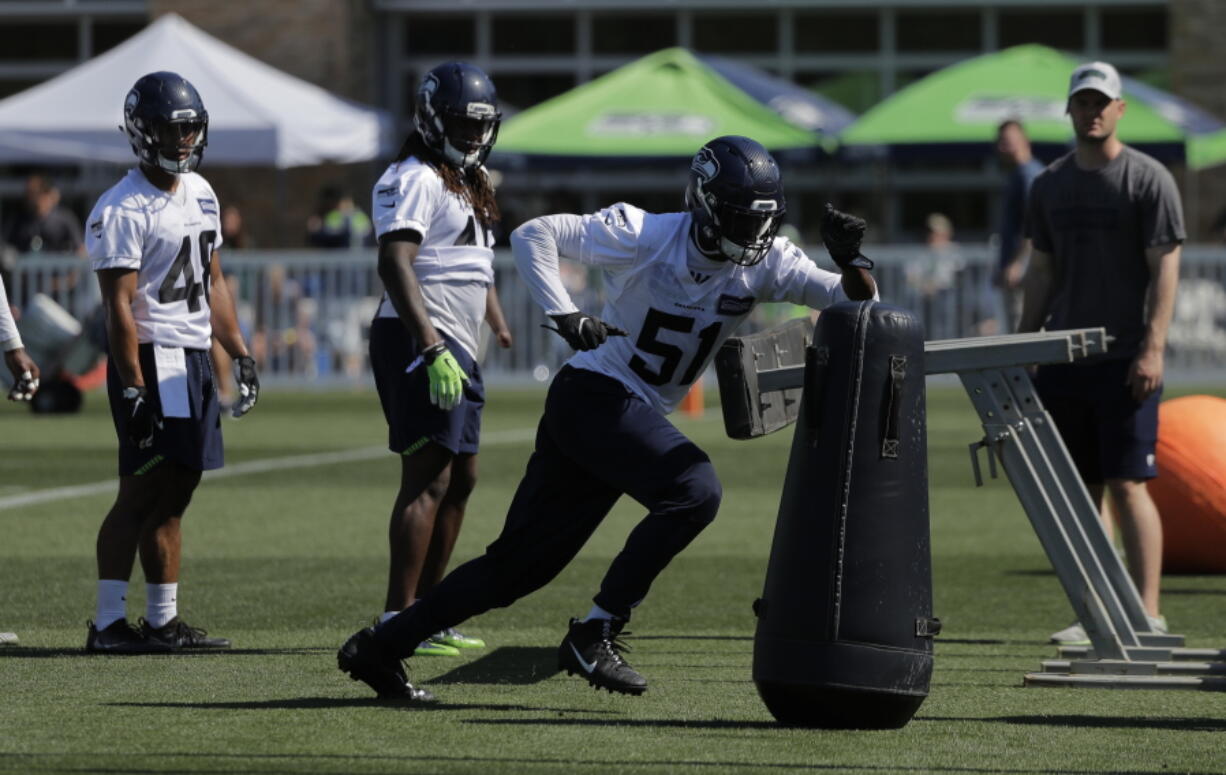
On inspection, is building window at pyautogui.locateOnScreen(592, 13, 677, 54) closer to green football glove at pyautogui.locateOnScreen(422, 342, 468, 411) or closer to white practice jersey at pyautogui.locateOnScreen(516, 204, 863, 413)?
green football glove at pyautogui.locateOnScreen(422, 342, 468, 411)

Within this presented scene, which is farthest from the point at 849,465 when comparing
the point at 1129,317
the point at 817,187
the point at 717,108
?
the point at 817,187

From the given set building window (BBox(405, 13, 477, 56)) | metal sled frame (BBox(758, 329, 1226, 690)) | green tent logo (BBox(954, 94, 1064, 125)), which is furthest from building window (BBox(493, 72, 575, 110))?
metal sled frame (BBox(758, 329, 1226, 690))

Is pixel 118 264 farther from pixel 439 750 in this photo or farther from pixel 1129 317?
pixel 1129 317

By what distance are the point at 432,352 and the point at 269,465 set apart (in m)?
9.06

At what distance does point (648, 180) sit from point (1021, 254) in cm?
1928

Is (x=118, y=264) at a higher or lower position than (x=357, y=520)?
higher

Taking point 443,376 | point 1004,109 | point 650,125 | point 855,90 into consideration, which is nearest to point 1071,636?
point 443,376

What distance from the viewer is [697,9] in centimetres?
3216

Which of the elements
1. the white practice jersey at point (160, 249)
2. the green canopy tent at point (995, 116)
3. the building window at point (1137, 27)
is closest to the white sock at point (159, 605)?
the white practice jersey at point (160, 249)

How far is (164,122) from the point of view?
8250 millimetres

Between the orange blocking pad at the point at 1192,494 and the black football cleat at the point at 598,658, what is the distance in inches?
171

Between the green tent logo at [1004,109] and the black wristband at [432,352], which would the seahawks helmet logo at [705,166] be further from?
the green tent logo at [1004,109]

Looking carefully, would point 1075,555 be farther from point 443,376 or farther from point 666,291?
point 443,376

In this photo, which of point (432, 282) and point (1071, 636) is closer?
point (432, 282)
